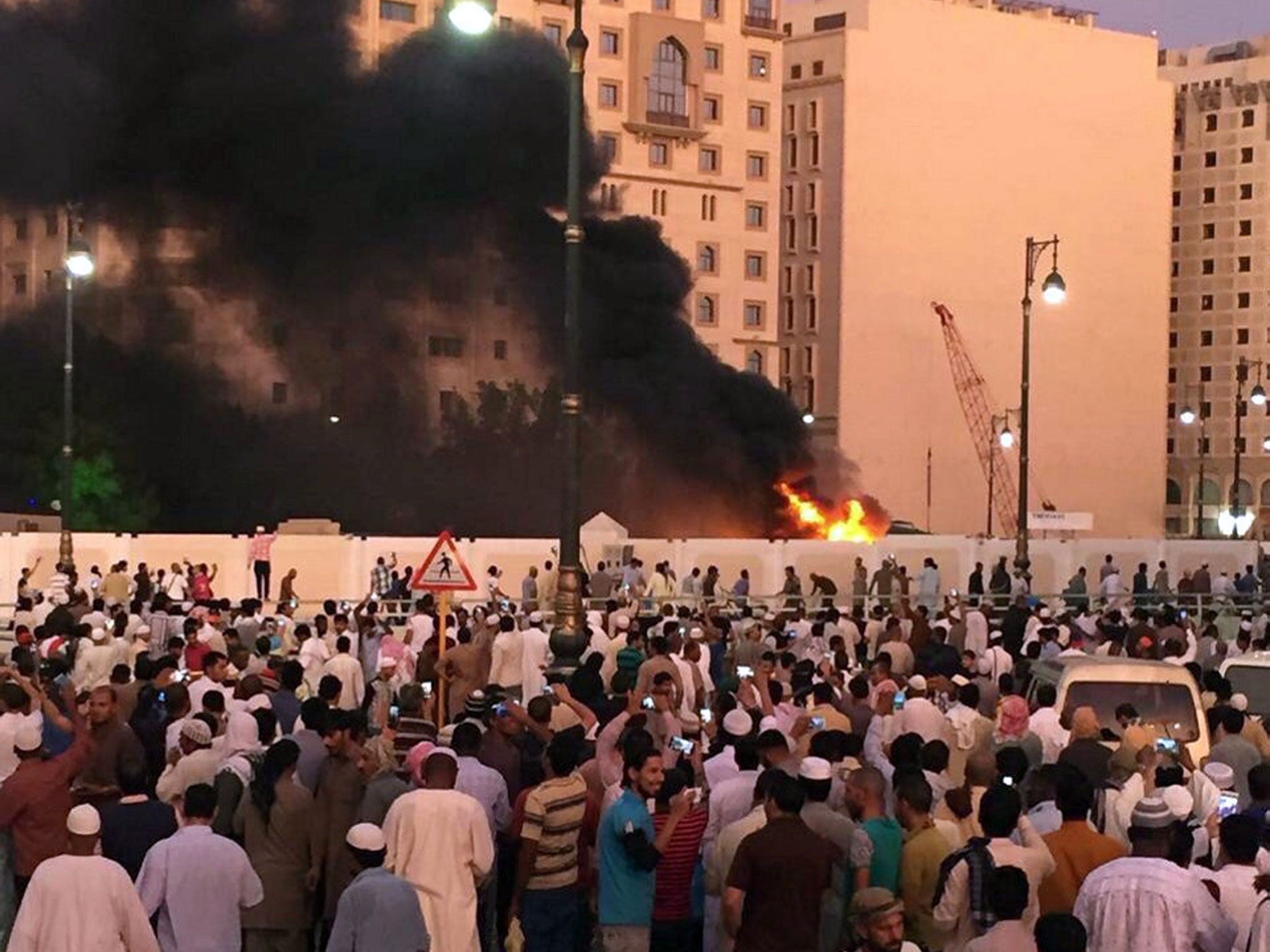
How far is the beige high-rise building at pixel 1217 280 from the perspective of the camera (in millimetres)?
112750

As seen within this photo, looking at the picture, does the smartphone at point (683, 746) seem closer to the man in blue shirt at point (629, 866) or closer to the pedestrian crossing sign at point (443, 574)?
Result: the man in blue shirt at point (629, 866)

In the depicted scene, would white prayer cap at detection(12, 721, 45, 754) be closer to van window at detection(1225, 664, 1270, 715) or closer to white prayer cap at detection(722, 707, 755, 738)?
white prayer cap at detection(722, 707, 755, 738)

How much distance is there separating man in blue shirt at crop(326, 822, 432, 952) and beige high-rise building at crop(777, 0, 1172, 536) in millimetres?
84749

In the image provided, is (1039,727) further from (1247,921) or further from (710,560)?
(710,560)

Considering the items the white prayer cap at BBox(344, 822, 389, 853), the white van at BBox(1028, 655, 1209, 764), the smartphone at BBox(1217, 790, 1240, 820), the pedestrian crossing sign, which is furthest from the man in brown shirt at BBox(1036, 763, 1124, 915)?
the pedestrian crossing sign

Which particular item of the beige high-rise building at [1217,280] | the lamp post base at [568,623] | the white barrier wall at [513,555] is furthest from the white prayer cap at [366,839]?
the beige high-rise building at [1217,280]

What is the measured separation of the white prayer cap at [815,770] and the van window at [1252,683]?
8.28 meters

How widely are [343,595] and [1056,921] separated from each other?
33817 mm

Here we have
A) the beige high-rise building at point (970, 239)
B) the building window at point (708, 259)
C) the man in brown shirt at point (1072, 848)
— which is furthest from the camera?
the beige high-rise building at point (970, 239)

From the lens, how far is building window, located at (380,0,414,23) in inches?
3093

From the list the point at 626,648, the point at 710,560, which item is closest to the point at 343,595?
the point at 710,560

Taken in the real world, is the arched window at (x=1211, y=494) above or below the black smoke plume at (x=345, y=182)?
below

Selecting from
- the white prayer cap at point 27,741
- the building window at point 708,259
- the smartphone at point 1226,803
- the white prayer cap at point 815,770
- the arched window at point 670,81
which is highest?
the arched window at point 670,81

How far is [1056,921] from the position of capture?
22.0ft
